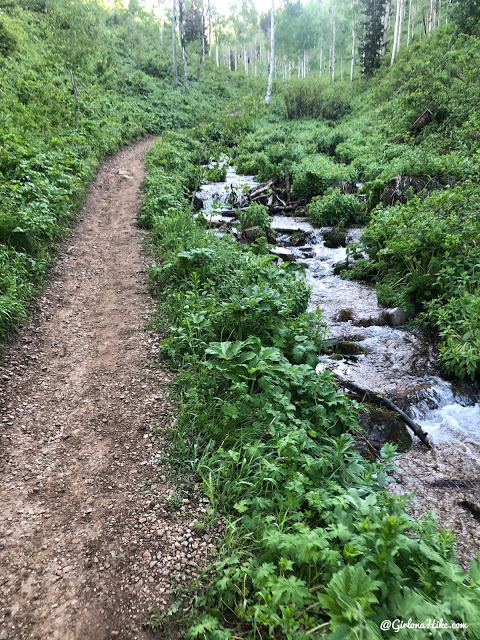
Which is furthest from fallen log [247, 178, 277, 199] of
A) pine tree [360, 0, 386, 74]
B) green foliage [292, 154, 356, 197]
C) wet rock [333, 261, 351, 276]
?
pine tree [360, 0, 386, 74]

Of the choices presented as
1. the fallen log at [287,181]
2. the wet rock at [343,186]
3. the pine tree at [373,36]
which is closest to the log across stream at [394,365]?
the wet rock at [343,186]

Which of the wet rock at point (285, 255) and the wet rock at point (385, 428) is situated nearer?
the wet rock at point (385, 428)

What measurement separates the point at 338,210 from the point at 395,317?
6.68 meters

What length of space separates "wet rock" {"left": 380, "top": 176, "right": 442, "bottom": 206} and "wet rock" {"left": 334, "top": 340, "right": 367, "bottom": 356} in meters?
6.35

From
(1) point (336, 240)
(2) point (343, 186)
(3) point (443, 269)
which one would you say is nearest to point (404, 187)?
(1) point (336, 240)

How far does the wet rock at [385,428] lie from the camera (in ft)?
16.8

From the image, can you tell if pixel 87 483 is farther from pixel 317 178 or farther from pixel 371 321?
pixel 317 178

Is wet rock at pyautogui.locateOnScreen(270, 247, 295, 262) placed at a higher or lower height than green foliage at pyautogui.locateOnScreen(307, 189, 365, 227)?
lower

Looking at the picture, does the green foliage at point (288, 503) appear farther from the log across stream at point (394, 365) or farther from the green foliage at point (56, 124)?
the green foliage at point (56, 124)

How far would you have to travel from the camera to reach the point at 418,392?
19.9ft

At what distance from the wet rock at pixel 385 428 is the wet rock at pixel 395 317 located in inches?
120

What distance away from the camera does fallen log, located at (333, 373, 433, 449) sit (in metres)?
5.25

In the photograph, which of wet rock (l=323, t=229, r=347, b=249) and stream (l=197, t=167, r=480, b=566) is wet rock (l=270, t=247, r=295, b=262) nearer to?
stream (l=197, t=167, r=480, b=566)

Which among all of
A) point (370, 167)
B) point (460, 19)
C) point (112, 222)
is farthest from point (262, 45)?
point (112, 222)
